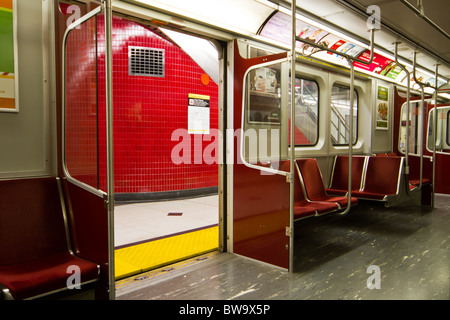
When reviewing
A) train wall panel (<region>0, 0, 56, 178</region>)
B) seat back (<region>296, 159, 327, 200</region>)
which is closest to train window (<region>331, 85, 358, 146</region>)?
seat back (<region>296, 159, 327, 200</region>)

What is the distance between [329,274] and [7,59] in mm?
3071

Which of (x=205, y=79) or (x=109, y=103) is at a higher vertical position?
(x=205, y=79)

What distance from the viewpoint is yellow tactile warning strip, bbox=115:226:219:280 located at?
10.3 ft

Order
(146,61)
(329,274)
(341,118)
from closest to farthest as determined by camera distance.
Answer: (329,274)
(146,61)
(341,118)

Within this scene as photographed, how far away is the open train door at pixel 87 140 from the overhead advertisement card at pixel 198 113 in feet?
14.6

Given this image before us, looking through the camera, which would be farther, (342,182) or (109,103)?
(342,182)

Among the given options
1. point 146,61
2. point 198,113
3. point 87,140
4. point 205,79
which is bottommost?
point 87,140

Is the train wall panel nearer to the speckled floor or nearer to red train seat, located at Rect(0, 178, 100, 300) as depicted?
red train seat, located at Rect(0, 178, 100, 300)

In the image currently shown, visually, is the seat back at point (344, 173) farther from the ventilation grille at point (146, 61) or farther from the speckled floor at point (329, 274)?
the ventilation grille at point (146, 61)

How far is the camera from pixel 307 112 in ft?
20.0

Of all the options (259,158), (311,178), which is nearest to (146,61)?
(259,158)

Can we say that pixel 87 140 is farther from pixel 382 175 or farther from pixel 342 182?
pixel 382 175

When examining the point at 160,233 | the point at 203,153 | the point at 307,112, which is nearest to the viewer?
the point at 160,233

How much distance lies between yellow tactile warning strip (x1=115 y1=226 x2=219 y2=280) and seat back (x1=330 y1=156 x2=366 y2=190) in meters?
2.19
